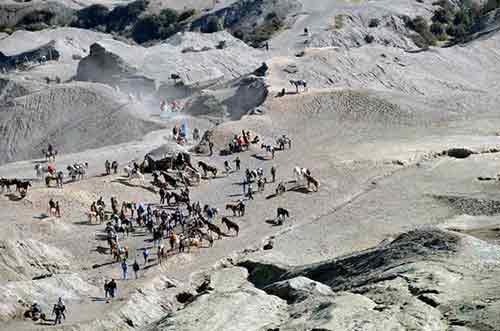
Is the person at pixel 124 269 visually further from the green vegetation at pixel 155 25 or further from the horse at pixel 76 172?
the green vegetation at pixel 155 25

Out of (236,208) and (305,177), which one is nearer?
(236,208)

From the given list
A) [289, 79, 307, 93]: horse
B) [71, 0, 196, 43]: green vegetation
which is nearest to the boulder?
[289, 79, 307, 93]: horse

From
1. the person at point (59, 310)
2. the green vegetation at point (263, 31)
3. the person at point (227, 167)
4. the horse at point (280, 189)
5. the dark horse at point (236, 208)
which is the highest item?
the person at point (59, 310)

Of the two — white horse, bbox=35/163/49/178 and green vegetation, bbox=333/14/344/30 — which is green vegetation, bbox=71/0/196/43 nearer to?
green vegetation, bbox=333/14/344/30

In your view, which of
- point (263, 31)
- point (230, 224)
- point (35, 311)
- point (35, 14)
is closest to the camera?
point (35, 311)

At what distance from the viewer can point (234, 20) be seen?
12269 cm

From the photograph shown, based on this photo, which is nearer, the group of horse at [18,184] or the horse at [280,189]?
the group of horse at [18,184]

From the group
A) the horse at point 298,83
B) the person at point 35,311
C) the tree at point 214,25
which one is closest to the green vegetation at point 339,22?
the tree at point 214,25

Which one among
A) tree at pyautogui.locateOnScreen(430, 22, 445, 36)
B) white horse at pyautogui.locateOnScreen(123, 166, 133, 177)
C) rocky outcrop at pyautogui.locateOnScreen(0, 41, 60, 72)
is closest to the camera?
white horse at pyautogui.locateOnScreen(123, 166, 133, 177)

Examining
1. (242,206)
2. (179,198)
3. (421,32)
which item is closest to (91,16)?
(421,32)

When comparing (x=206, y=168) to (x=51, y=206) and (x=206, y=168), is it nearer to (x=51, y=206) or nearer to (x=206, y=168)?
(x=206, y=168)

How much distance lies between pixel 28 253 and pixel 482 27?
68036mm

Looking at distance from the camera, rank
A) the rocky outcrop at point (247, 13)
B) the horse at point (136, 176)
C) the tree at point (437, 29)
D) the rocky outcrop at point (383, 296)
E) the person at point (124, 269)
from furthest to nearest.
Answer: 1. the rocky outcrop at point (247, 13)
2. the tree at point (437, 29)
3. the horse at point (136, 176)
4. the person at point (124, 269)
5. the rocky outcrop at point (383, 296)

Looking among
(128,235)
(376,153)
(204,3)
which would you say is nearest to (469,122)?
(376,153)
